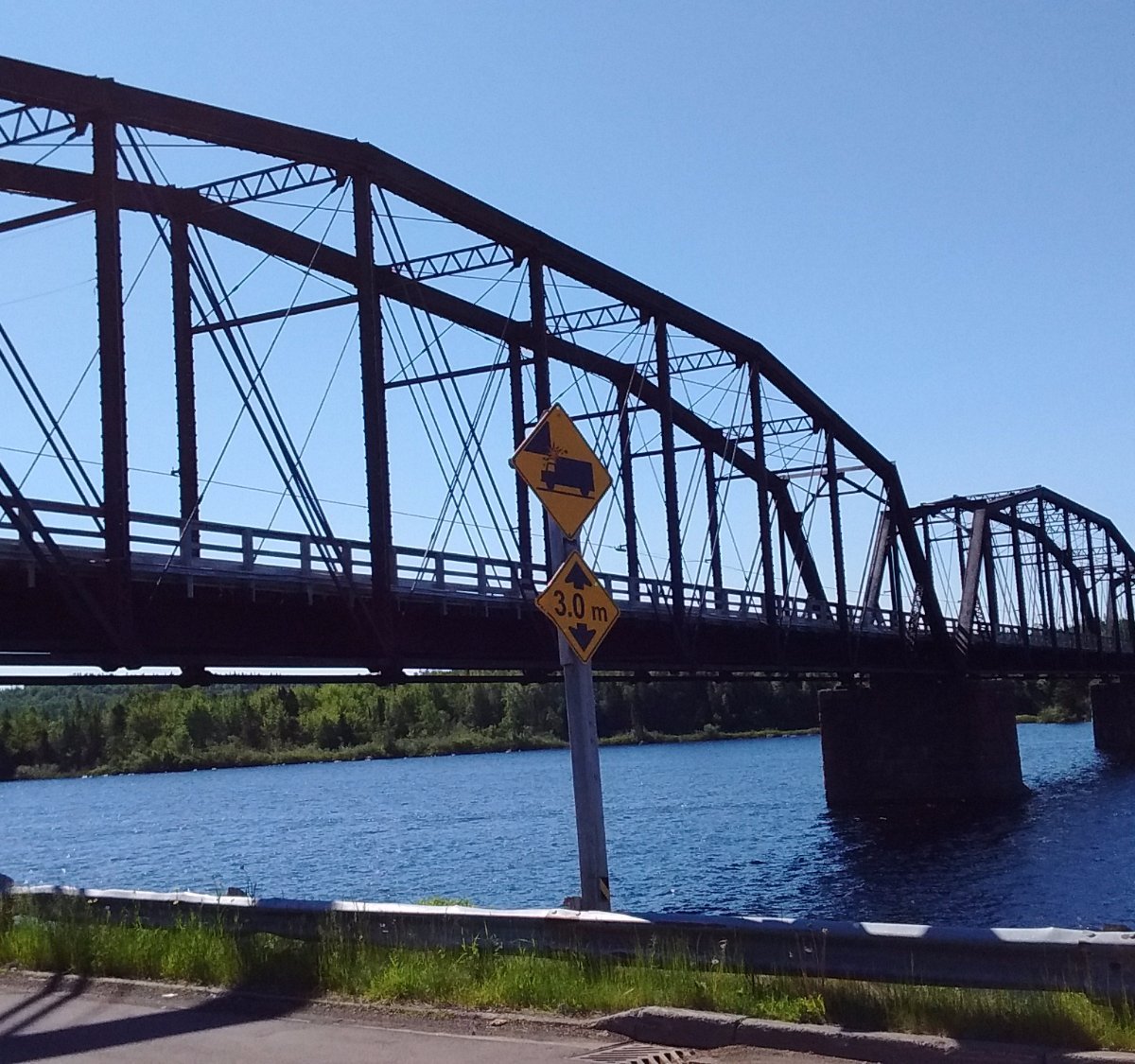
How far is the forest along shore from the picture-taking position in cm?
16800

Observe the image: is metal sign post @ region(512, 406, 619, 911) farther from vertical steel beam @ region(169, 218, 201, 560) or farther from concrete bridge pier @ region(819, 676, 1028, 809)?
concrete bridge pier @ region(819, 676, 1028, 809)

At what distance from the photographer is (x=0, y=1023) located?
1055cm

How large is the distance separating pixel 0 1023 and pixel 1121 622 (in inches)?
5584

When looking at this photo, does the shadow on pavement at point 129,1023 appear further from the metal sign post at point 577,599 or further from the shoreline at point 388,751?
the shoreline at point 388,751

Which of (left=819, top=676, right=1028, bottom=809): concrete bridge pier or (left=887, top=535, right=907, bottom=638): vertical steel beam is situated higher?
(left=887, top=535, right=907, bottom=638): vertical steel beam

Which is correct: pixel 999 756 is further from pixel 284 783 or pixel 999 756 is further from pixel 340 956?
pixel 284 783

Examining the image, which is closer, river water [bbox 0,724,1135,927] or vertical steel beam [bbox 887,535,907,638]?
river water [bbox 0,724,1135,927]

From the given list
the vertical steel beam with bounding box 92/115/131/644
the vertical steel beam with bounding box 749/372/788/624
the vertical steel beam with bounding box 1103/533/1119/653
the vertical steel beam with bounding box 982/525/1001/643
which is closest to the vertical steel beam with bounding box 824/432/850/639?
the vertical steel beam with bounding box 749/372/788/624

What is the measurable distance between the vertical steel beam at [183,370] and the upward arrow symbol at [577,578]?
16.7m

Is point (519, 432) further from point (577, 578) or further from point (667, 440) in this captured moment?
point (577, 578)

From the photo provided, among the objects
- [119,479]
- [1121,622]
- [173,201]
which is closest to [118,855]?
[173,201]

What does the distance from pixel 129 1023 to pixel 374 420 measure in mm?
18192

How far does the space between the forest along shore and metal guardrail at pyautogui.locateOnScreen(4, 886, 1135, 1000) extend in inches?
5970

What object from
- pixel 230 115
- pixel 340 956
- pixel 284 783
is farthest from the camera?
pixel 284 783
